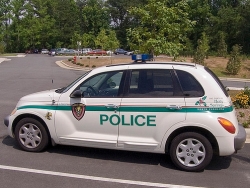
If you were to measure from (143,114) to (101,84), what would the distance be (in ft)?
3.15

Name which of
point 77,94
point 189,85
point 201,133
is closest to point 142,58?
point 189,85

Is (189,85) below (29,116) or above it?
above

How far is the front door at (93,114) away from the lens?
568 centimetres

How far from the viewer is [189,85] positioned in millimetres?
5457

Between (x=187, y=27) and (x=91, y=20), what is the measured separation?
82164 mm

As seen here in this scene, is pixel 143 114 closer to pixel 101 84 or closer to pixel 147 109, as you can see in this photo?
pixel 147 109

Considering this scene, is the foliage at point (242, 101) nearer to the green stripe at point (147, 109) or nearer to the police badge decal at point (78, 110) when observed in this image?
the green stripe at point (147, 109)

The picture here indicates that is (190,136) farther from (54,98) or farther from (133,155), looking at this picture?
(54,98)

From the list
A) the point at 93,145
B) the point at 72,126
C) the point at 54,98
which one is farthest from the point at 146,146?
the point at 54,98

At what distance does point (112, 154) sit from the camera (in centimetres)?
625

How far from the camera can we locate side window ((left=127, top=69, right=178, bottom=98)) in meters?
5.53

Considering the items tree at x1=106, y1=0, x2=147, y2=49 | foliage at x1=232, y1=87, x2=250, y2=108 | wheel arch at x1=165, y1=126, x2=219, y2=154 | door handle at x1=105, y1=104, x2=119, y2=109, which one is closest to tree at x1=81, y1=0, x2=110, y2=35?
tree at x1=106, y1=0, x2=147, y2=49

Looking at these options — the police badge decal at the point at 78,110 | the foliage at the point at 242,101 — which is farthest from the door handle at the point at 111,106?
the foliage at the point at 242,101

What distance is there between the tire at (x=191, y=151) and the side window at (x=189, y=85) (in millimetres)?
626
